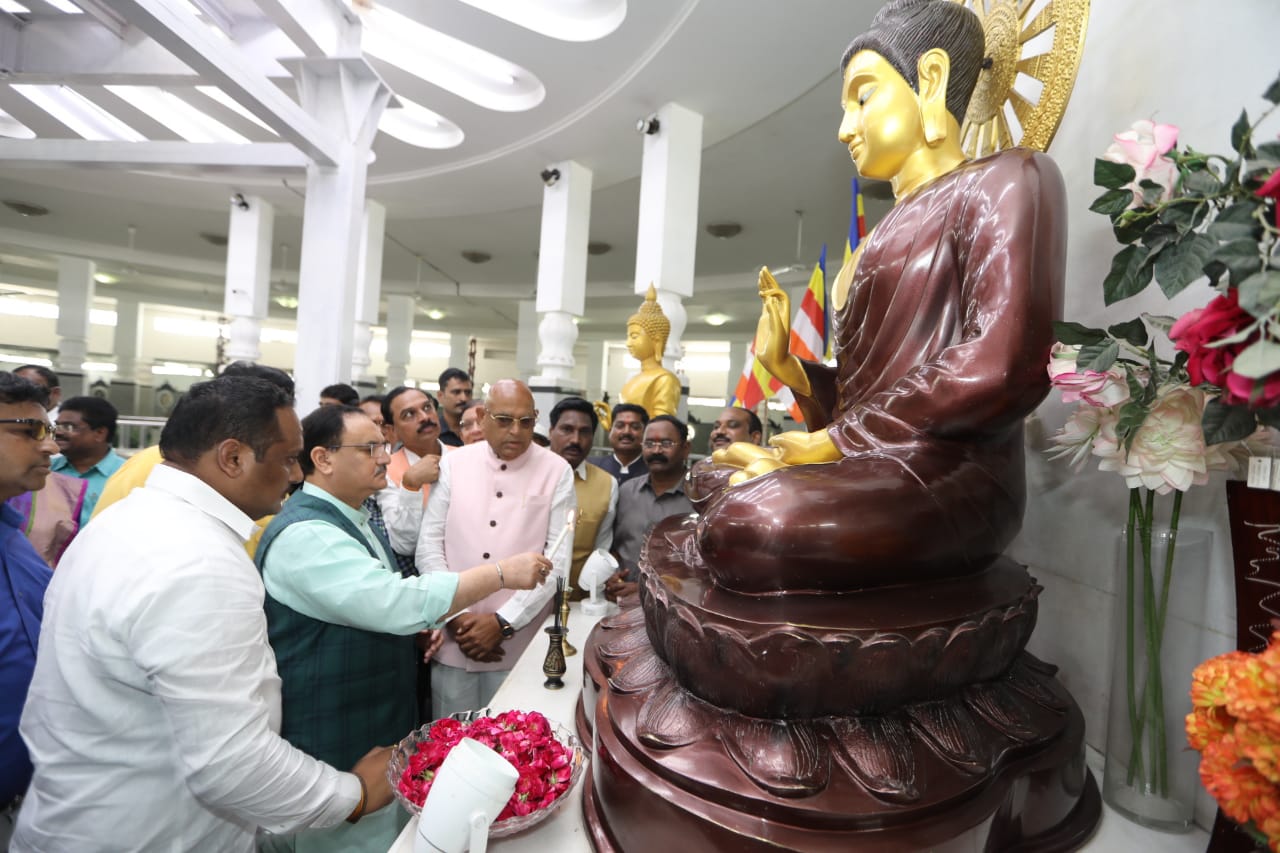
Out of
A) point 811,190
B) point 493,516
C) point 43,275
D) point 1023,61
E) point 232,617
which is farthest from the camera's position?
point 43,275

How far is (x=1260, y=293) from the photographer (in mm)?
720

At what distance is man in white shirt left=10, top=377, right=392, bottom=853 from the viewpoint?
1.11 metres

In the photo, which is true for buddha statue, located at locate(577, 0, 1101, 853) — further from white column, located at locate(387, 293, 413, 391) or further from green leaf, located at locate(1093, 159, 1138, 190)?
white column, located at locate(387, 293, 413, 391)

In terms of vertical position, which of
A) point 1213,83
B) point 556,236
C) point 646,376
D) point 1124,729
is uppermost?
point 556,236

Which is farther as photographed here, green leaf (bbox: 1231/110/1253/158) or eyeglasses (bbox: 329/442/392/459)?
eyeglasses (bbox: 329/442/392/459)

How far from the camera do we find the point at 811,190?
6484 millimetres

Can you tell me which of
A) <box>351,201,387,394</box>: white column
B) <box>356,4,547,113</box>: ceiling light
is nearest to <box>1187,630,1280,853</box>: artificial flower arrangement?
<box>356,4,547,113</box>: ceiling light

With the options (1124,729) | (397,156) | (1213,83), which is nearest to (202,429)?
(1124,729)

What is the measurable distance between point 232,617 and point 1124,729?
168 cm

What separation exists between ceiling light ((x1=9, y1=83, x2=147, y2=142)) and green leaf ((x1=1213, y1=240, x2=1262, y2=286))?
7.10 m

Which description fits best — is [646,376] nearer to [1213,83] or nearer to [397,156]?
[1213,83]

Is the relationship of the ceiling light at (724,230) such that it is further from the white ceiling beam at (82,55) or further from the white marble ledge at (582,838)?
the white marble ledge at (582,838)

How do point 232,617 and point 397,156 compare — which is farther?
point 397,156

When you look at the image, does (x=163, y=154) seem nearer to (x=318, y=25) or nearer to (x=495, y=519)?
(x=318, y=25)
